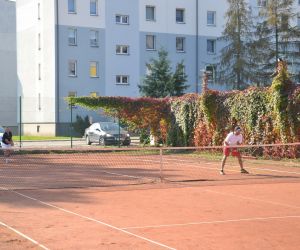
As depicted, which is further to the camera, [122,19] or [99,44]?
[122,19]

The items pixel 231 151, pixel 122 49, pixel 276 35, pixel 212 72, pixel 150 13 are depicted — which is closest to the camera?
pixel 231 151

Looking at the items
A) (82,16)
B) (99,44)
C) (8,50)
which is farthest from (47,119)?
(8,50)

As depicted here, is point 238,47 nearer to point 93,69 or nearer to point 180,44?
point 180,44

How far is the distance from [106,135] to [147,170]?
51.3ft

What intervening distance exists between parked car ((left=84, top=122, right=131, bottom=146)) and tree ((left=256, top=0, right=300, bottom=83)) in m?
17.6

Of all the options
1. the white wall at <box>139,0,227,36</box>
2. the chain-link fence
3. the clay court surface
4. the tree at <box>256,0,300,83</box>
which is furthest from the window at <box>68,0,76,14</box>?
the clay court surface

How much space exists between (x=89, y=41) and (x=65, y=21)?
262cm

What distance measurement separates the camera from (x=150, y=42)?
52.0 metres

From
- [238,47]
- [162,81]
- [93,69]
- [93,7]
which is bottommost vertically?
[162,81]

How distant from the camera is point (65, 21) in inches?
1893

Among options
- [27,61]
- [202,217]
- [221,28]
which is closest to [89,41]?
[27,61]

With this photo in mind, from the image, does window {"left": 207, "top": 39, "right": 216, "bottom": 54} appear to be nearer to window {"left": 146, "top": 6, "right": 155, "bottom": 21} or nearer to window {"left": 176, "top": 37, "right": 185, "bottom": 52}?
window {"left": 176, "top": 37, "right": 185, "bottom": 52}

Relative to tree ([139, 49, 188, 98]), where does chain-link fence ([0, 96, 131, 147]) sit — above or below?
below

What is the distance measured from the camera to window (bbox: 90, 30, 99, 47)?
162 ft
